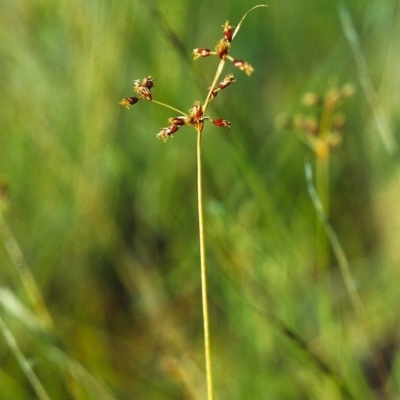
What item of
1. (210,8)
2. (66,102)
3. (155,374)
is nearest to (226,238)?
(155,374)

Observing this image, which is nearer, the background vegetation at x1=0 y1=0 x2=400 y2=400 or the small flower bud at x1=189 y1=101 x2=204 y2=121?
the small flower bud at x1=189 y1=101 x2=204 y2=121

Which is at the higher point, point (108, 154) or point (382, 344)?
point (108, 154)

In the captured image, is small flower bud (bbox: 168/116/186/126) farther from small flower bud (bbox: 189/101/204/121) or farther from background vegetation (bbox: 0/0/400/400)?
background vegetation (bbox: 0/0/400/400)

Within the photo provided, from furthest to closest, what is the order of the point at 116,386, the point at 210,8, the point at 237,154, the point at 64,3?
the point at 210,8, the point at 64,3, the point at 116,386, the point at 237,154

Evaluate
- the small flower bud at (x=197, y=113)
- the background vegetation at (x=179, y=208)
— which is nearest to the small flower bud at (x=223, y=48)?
the small flower bud at (x=197, y=113)

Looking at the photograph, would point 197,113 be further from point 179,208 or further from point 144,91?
point 179,208

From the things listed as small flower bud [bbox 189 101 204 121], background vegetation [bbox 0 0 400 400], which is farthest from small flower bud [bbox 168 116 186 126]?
background vegetation [bbox 0 0 400 400]

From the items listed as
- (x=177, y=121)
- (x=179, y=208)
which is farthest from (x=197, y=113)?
(x=179, y=208)

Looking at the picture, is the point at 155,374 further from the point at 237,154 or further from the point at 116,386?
the point at 237,154

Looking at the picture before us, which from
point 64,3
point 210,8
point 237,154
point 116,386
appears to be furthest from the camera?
point 210,8

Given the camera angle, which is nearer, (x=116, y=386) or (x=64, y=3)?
(x=116, y=386)
